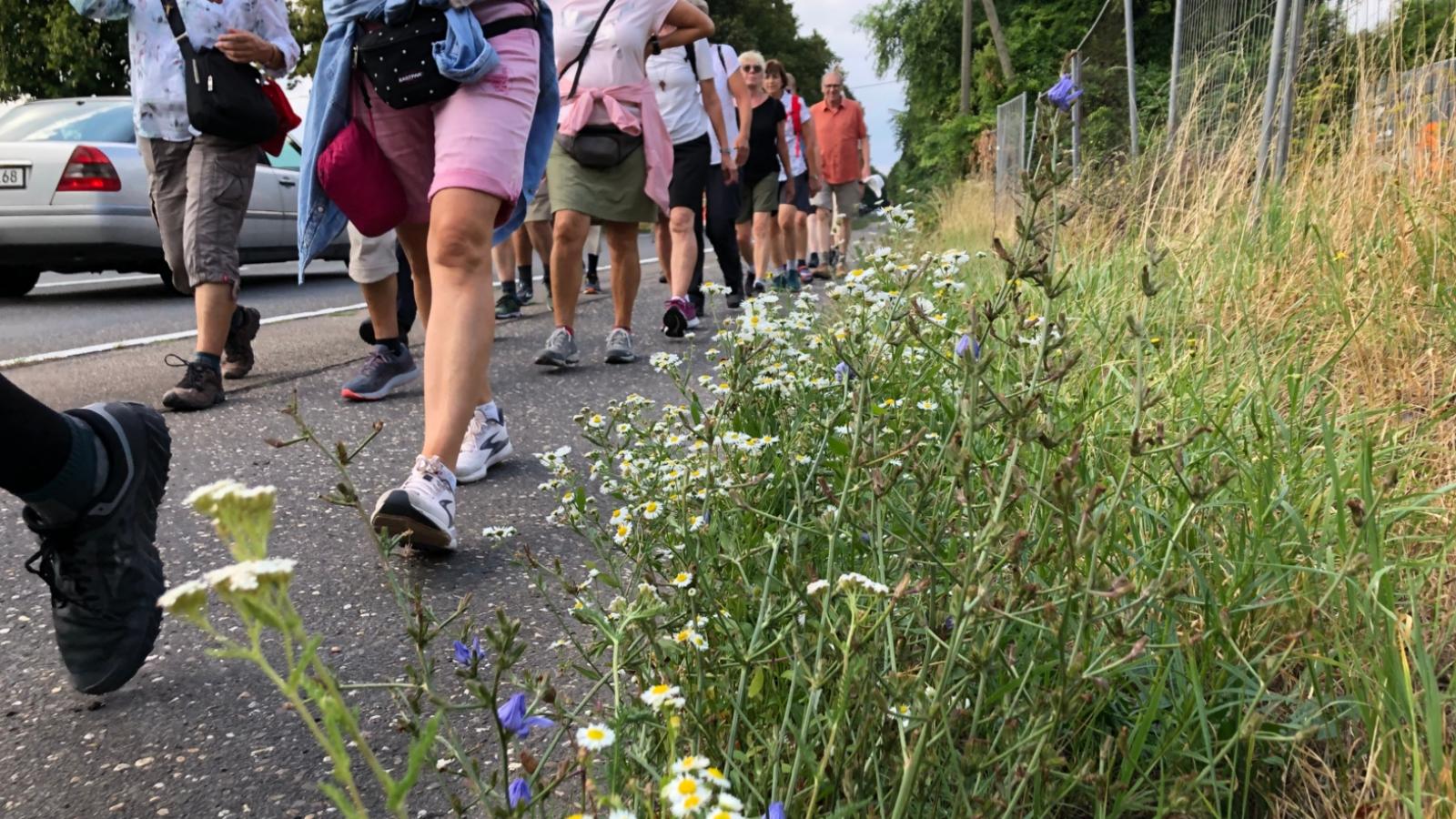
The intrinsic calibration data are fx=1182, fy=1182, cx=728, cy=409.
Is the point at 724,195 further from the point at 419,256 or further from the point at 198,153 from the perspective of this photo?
the point at 419,256

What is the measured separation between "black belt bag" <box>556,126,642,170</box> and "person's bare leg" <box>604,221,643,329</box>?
1.04ft

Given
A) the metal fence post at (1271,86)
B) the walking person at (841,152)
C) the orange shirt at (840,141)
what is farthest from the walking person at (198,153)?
the orange shirt at (840,141)

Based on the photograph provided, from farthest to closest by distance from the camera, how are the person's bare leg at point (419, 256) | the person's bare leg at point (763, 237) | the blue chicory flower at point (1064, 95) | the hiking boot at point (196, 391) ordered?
1. the person's bare leg at point (763, 237)
2. the hiking boot at point (196, 391)
3. the person's bare leg at point (419, 256)
4. the blue chicory flower at point (1064, 95)

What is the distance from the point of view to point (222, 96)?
432 cm

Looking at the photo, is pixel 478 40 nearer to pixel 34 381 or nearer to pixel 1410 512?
pixel 1410 512

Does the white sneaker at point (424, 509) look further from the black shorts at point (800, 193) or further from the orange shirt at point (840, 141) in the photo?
the orange shirt at point (840, 141)

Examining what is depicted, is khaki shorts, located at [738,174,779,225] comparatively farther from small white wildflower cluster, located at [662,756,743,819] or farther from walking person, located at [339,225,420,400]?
→ small white wildflower cluster, located at [662,756,743,819]

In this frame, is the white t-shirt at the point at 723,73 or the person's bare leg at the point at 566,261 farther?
the white t-shirt at the point at 723,73

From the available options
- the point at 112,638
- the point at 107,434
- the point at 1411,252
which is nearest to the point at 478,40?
the point at 107,434

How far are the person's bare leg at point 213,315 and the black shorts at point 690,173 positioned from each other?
8.65 ft

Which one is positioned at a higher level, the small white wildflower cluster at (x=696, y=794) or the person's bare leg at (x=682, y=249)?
the person's bare leg at (x=682, y=249)

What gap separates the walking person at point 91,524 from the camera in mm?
1940

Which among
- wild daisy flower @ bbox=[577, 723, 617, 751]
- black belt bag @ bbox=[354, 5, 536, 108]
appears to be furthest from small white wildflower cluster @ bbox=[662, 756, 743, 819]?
black belt bag @ bbox=[354, 5, 536, 108]

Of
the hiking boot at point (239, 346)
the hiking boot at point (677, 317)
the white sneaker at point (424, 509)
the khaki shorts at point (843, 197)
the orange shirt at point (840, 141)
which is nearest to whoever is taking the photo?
the white sneaker at point (424, 509)
